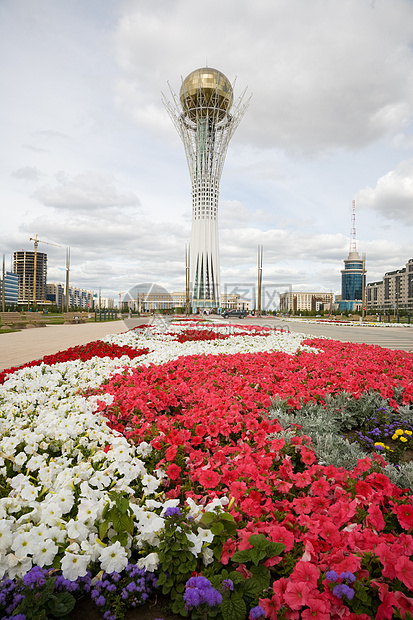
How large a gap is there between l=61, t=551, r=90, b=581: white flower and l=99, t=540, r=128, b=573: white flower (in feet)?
0.23

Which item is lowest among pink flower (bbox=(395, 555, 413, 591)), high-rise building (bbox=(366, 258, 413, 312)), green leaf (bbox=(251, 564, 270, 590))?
green leaf (bbox=(251, 564, 270, 590))

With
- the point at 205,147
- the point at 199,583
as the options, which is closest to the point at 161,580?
the point at 199,583

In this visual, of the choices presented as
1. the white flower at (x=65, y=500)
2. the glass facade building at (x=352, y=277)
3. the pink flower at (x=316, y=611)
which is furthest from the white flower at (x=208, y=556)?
the glass facade building at (x=352, y=277)

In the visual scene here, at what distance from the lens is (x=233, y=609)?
133 centimetres

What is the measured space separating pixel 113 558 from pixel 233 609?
559mm

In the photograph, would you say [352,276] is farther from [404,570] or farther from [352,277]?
[404,570]

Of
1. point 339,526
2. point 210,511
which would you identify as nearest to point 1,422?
point 210,511

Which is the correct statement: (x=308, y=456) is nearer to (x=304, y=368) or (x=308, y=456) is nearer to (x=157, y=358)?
→ (x=304, y=368)

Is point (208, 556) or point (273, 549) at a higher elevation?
point (273, 549)

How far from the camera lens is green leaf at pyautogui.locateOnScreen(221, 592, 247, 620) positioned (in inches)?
51.6

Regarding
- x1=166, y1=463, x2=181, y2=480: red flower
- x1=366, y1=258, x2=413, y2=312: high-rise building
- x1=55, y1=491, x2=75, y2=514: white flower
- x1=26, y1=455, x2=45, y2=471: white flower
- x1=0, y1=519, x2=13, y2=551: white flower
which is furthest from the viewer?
x1=366, y1=258, x2=413, y2=312: high-rise building

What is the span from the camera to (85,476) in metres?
2.14

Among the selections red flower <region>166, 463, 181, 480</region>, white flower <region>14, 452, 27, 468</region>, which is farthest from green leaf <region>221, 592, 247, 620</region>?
white flower <region>14, 452, 27, 468</region>

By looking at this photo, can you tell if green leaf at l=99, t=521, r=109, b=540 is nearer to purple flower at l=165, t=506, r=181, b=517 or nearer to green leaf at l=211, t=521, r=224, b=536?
purple flower at l=165, t=506, r=181, b=517
